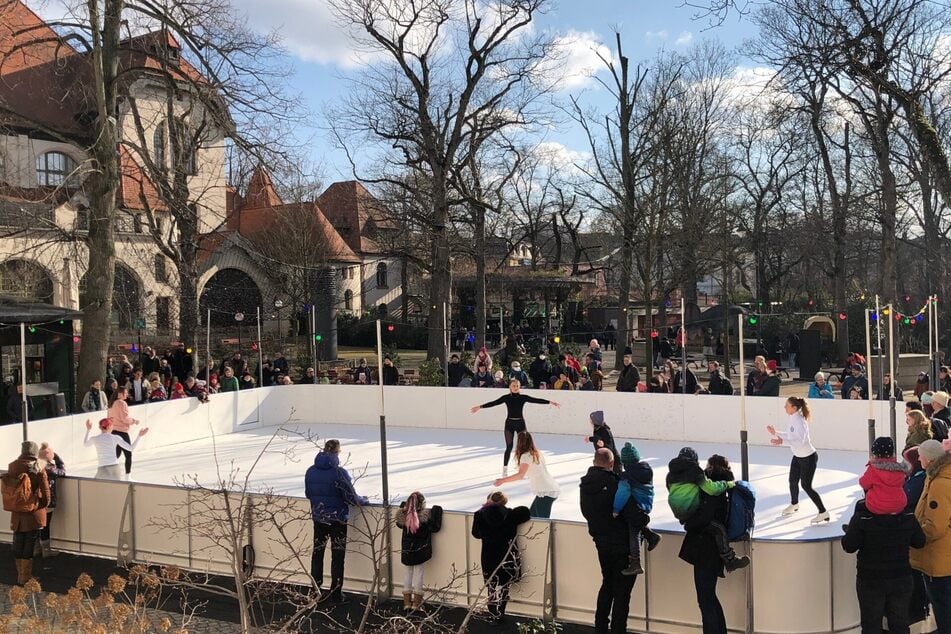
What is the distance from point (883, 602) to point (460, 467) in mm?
8659

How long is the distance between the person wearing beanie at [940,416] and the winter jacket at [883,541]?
359 cm

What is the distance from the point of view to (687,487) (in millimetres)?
6836

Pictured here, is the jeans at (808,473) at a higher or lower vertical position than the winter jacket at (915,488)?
lower

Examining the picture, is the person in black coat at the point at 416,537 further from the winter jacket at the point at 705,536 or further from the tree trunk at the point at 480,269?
the tree trunk at the point at 480,269

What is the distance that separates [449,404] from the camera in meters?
19.2

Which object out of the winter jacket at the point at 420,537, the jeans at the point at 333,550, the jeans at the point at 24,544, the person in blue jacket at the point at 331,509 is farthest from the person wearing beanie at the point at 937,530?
the jeans at the point at 24,544

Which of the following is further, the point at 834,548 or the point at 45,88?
the point at 45,88

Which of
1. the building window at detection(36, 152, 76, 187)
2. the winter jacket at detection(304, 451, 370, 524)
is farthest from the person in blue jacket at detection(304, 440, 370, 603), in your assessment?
the building window at detection(36, 152, 76, 187)

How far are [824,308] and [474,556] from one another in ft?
128

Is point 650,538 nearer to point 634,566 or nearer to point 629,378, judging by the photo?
point 634,566

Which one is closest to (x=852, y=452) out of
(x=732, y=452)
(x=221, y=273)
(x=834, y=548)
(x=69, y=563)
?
(x=732, y=452)

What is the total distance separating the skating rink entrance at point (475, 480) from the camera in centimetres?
714

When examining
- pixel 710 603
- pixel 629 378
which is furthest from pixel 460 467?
pixel 710 603

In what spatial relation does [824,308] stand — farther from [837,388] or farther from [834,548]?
[834,548]
